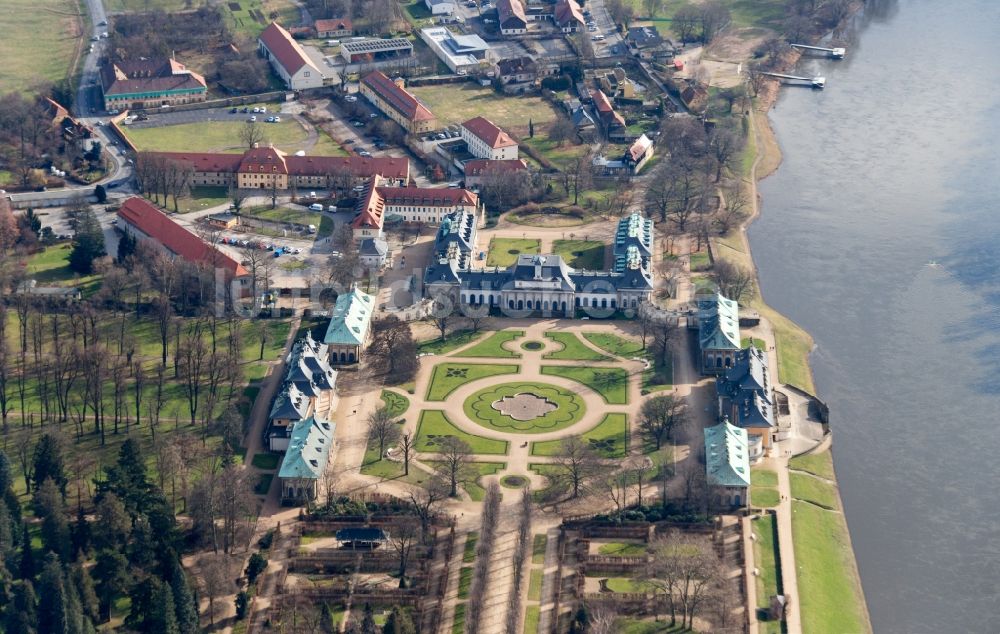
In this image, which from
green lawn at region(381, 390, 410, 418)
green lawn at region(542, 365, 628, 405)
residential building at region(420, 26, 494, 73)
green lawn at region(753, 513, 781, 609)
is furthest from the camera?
residential building at region(420, 26, 494, 73)

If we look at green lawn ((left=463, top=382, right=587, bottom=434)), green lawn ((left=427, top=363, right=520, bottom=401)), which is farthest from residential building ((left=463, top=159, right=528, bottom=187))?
green lawn ((left=463, top=382, right=587, bottom=434))

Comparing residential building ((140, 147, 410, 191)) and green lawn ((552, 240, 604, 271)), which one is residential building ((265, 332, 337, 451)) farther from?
residential building ((140, 147, 410, 191))

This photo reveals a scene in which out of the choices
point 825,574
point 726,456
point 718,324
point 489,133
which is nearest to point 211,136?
point 489,133

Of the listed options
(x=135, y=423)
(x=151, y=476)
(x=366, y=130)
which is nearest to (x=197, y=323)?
(x=135, y=423)

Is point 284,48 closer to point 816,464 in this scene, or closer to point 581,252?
point 581,252

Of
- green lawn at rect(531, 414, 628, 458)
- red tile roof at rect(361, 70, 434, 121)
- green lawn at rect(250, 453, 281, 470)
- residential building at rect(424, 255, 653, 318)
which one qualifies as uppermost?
red tile roof at rect(361, 70, 434, 121)

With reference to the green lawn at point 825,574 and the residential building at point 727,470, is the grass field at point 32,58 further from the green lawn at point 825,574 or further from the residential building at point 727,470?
the green lawn at point 825,574

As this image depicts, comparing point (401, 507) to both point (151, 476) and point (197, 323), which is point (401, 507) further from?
point (197, 323)
